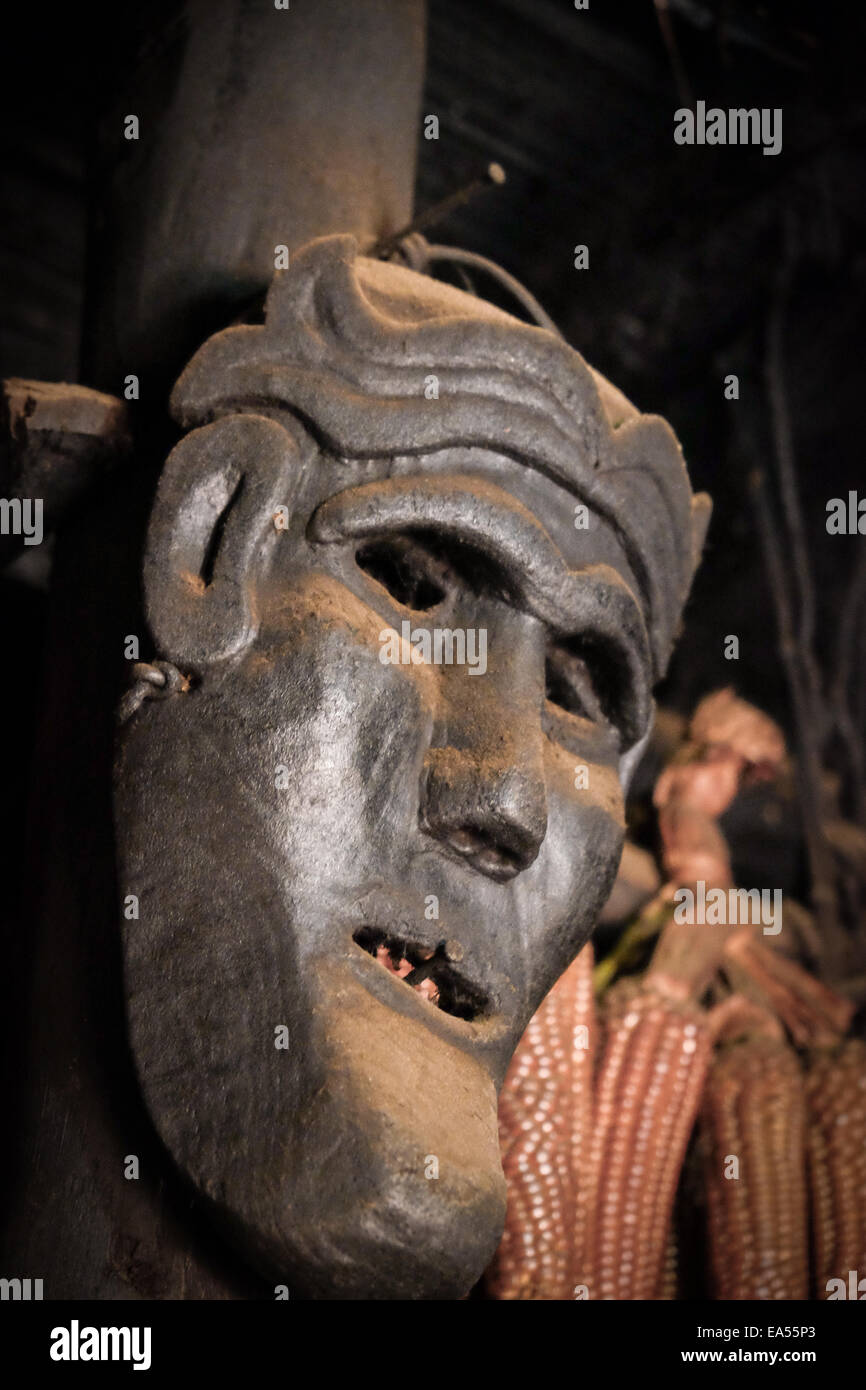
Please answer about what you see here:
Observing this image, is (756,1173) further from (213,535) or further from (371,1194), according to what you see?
(213,535)

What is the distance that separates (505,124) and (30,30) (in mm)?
1067

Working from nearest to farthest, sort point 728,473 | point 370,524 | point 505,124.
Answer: point 370,524 → point 505,124 → point 728,473

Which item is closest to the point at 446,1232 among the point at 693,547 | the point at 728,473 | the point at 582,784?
the point at 582,784

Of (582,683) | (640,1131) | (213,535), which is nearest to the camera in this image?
(213,535)

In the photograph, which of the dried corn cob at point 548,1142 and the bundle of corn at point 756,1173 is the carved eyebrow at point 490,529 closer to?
the dried corn cob at point 548,1142

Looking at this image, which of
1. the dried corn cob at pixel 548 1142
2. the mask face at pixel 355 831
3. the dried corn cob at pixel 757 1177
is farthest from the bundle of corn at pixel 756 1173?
the mask face at pixel 355 831

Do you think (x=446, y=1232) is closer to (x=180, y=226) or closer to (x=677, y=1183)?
(x=677, y=1183)

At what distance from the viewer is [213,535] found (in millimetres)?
1554

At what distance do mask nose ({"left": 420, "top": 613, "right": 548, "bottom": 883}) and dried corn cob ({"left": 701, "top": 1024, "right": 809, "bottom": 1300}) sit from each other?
900 millimetres

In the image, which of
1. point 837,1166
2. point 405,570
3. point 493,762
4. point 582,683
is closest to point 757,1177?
point 837,1166

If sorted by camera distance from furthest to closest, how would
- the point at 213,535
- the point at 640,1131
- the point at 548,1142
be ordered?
the point at 640,1131 < the point at 548,1142 < the point at 213,535

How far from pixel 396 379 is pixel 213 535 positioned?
11.5 inches

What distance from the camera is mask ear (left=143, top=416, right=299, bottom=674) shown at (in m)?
1.48

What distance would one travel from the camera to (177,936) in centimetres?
141
